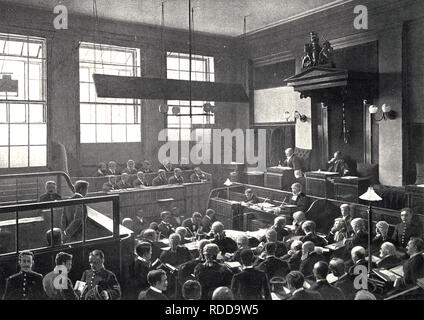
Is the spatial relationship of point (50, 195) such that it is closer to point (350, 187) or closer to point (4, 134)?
point (4, 134)

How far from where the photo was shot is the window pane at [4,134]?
10.7 metres

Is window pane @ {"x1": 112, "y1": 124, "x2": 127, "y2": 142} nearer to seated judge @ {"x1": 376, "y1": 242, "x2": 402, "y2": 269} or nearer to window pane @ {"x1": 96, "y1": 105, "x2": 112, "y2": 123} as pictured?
window pane @ {"x1": 96, "y1": 105, "x2": 112, "y2": 123}

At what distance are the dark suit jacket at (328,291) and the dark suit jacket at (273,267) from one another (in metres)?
0.94

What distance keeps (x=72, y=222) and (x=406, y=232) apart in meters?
5.31

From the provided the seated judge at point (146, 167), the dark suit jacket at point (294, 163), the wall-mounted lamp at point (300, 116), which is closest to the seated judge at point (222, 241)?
the dark suit jacket at point (294, 163)

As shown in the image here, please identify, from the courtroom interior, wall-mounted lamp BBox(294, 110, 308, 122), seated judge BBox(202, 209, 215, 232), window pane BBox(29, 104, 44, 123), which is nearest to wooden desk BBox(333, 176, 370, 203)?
the courtroom interior

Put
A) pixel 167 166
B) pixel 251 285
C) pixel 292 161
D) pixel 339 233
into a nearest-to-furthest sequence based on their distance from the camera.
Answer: pixel 251 285
pixel 339 233
pixel 292 161
pixel 167 166

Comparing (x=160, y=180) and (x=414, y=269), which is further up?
(x=160, y=180)

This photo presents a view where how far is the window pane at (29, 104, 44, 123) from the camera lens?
11047 millimetres

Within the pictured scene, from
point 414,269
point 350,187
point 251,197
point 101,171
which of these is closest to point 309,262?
point 414,269

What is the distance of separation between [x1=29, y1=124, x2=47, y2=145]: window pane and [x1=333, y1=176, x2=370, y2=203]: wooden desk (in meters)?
7.84

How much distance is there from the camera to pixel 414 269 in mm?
A: 4762

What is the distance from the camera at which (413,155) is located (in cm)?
927
